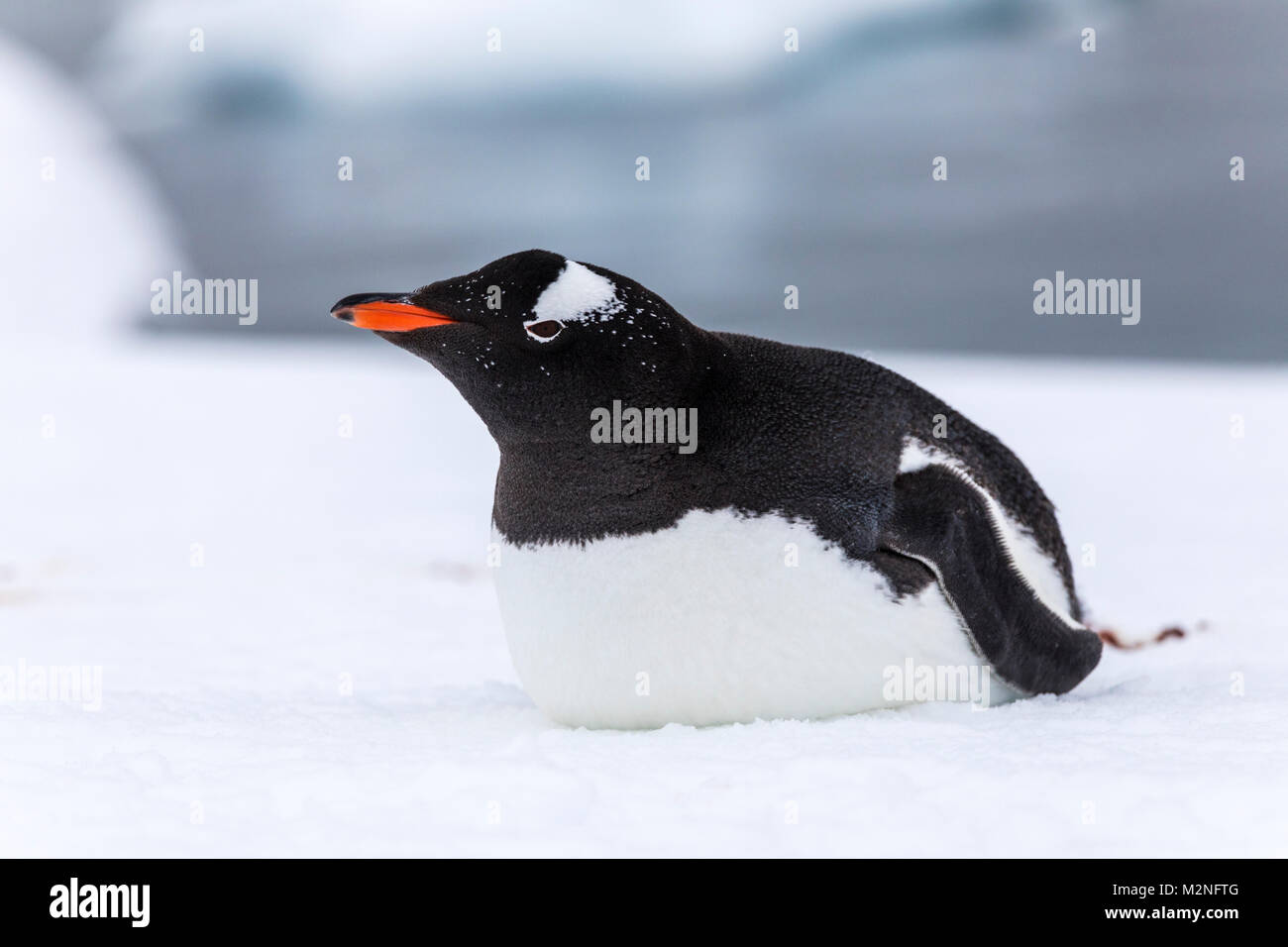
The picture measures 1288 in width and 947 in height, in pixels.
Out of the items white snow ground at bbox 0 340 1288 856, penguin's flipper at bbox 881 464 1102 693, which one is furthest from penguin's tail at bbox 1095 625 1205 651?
penguin's flipper at bbox 881 464 1102 693

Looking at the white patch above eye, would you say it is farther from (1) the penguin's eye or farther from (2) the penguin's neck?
(2) the penguin's neck

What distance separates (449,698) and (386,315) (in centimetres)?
90

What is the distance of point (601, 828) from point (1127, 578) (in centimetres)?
311

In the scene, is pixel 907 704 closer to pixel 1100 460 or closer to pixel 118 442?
pixel 1100 460

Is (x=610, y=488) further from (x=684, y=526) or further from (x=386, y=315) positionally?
(x=386, y=315)

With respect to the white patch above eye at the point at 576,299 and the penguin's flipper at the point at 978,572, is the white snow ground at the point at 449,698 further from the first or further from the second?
the white patch above eye at the point at 576,299

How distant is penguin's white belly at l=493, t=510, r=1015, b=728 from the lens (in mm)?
2166

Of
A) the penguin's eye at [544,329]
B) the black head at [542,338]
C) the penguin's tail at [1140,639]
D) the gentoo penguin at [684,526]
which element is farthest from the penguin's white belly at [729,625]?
the penguin's tail at [1140,639]

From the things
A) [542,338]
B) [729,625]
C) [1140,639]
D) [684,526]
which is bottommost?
[1140,639]

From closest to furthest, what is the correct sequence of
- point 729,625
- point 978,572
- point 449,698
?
point 729,625
point 978,572
point 449,698

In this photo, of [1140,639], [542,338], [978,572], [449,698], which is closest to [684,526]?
[542,338]

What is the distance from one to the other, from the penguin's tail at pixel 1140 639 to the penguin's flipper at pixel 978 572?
3.45 ft

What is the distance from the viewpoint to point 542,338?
221 cm

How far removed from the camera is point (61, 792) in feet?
6.22
